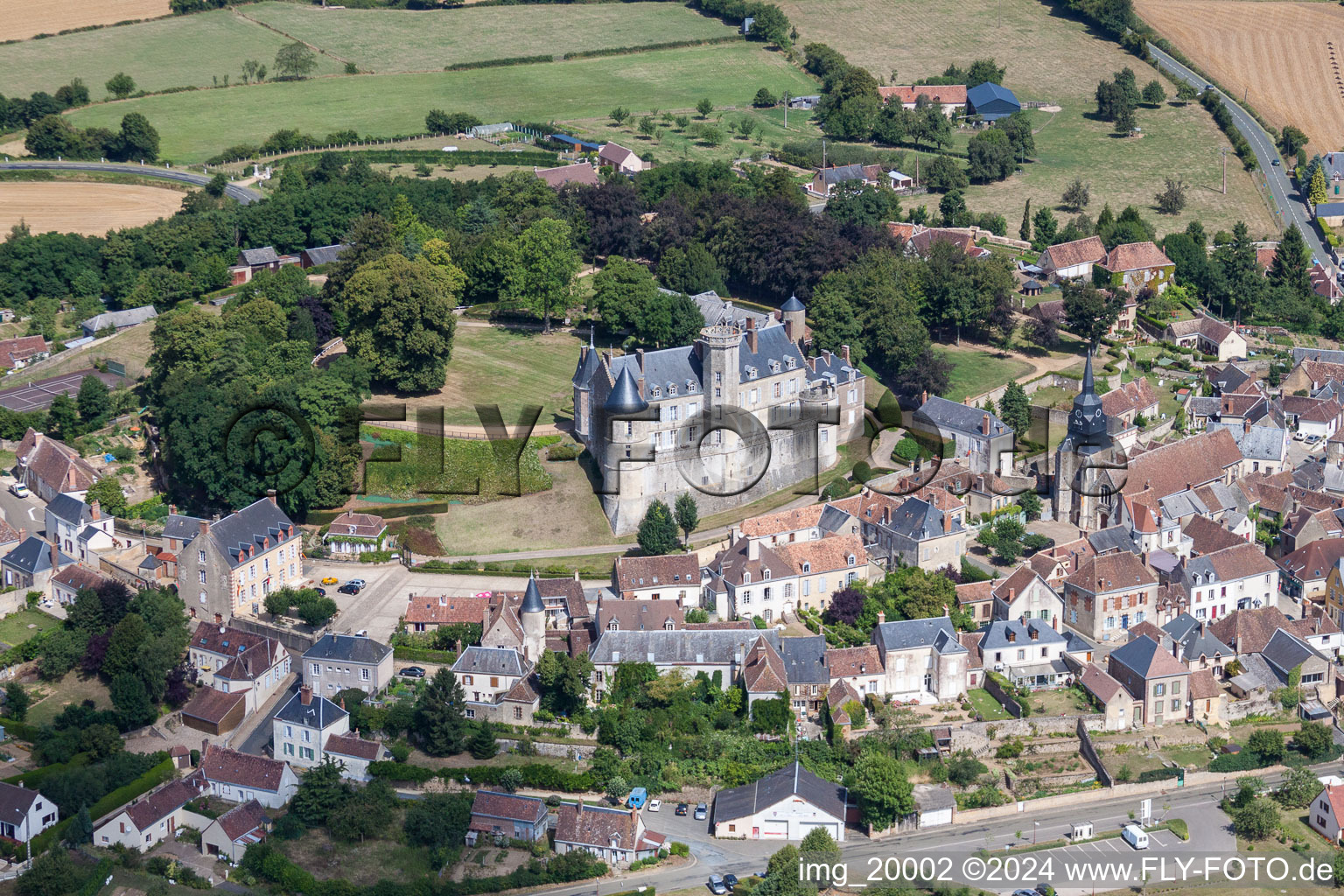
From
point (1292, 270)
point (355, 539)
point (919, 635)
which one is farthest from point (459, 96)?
point (919, 635)

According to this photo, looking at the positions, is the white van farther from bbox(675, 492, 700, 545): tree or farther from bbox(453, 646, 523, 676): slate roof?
bbox(675, 492, 700, 545): tree

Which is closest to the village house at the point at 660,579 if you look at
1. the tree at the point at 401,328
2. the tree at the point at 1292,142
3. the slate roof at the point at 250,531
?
the slate roof at the point at 250,531

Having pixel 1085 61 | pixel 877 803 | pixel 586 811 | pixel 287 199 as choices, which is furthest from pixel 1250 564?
pixel 1085 61

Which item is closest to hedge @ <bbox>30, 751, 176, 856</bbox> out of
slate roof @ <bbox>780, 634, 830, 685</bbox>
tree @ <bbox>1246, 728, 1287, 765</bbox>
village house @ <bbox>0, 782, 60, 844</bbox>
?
village house @ <bbox>0, 782, 60, 844</bbox>

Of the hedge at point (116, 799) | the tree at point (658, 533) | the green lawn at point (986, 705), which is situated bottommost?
the hedge at point (116, 799)

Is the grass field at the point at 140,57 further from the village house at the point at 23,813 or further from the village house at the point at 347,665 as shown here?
the village house at the point at 23,813

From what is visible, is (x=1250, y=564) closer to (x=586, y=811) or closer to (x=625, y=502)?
(x=625, y=502)

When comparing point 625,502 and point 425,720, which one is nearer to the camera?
point 425,720
